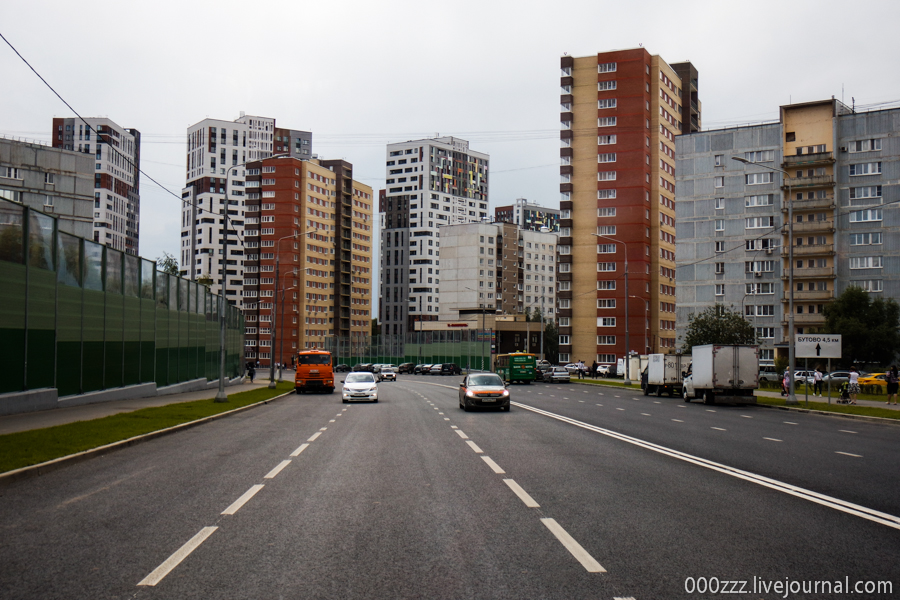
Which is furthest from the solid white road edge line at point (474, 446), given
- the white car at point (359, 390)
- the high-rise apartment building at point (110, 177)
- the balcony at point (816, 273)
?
the high-rise apartment building at point (110, 177)

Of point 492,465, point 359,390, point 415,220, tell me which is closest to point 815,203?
point 359,390

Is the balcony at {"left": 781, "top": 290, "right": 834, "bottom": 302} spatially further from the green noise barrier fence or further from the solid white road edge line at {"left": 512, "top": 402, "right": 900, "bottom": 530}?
the solid white road edge line at {"left": 512, "top": 402, "right": 900, "bottom": 530}

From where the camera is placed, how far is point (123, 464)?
40.4 ft

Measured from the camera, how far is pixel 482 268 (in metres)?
152

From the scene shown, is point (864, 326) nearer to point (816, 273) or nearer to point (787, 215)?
point (816, 273)

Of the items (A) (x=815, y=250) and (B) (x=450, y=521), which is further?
(A) (x=815, y=250)

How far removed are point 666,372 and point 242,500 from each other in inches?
1517

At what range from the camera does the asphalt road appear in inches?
222

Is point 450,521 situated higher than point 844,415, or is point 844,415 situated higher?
point 450,521

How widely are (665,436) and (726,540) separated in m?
11.5

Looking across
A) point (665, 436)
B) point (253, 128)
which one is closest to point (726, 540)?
point (665, 436)

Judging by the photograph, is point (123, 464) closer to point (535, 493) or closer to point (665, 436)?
point (535, 493)

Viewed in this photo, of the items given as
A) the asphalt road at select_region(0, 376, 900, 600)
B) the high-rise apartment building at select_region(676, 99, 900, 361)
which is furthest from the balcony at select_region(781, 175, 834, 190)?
the asphalt road at select_region(0, 376, 900, 600)

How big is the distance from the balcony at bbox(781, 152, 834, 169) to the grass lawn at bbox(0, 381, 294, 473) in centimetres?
8248
